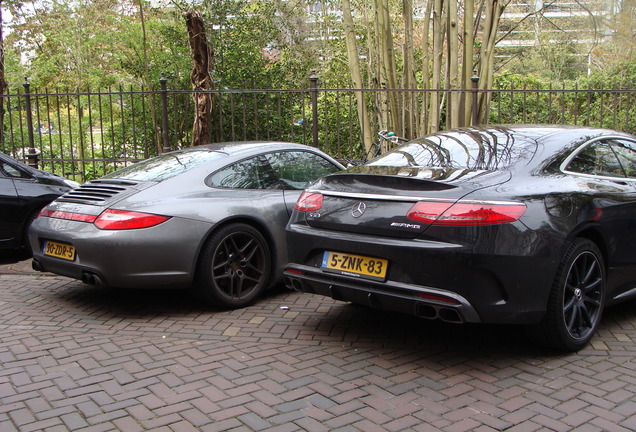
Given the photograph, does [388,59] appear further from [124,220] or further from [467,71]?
[124,220]

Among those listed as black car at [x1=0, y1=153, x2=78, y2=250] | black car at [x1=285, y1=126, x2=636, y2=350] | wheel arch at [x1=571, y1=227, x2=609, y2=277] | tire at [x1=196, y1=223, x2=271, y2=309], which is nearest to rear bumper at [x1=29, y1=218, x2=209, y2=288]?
tire at [x1=196, y1=223, x2=271, y2=309]

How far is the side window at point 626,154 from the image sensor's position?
480cm

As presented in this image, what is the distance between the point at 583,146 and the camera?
4.47 meters

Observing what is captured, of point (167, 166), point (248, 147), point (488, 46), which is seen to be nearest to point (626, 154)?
point (248, 147)

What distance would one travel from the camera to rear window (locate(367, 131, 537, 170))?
4.20 meters

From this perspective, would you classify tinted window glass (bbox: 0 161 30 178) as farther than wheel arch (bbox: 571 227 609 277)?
Yes

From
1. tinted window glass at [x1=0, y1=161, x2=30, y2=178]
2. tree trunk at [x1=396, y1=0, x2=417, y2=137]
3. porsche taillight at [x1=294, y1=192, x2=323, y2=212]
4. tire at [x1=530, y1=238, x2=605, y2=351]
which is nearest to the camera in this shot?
tire at [x1=530, y1=238, x2=605, y2=351]

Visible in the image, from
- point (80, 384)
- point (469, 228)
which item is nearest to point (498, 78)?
point (469, 228)

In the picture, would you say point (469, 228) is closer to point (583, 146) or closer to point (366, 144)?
point (583, 146)

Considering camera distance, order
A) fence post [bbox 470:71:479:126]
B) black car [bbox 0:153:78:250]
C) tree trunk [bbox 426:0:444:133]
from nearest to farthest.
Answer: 1. black car [bbox 0:153:78:250]
2. fence post [bbox 470:71:479:126]
3. tree trunk [bbox 426:0:444:133]

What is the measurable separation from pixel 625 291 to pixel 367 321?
6.26 feet

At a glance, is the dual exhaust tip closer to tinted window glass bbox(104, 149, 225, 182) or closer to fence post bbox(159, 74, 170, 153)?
tinted window glass bbox(104, 149, 225, 182)

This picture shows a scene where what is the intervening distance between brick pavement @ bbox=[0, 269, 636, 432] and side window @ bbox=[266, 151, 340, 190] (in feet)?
4.04

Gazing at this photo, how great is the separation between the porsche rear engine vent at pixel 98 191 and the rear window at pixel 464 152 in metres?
2.11
